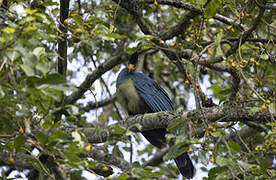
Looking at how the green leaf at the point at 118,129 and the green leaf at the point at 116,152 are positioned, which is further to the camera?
the green leaf at the point at 116,152

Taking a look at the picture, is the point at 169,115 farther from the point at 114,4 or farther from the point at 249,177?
the point at 114,4

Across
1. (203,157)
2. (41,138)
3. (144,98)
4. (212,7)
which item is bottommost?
(203,157)

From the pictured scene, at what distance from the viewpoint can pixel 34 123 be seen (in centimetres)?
313

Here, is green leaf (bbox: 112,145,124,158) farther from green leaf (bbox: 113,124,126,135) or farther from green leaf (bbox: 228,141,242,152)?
green leaf (bbox: 228,141,242,152)

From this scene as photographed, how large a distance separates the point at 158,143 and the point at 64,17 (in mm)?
2456

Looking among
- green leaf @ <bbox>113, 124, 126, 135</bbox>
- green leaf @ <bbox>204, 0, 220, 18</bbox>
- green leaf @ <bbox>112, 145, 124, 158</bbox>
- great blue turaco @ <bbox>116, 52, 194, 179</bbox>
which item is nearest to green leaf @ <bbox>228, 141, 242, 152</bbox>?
green leaf @ <bbox>113, 124, 126, 135</bbox>

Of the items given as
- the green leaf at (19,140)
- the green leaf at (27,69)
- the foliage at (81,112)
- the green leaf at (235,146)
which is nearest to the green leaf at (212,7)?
the foliage at (81,112)

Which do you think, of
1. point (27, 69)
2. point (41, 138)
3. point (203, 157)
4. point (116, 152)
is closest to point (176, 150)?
point (203, 157)

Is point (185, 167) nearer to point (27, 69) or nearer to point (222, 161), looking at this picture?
point (222, 161)

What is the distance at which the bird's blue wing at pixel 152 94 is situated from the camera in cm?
563

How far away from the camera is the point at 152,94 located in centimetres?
573

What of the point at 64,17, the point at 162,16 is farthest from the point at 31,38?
the point at 162,16

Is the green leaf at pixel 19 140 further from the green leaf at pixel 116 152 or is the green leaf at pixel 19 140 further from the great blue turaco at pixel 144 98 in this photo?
the great blue turaco at pixel 144 98

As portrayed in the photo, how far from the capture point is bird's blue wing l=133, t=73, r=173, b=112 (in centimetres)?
563
